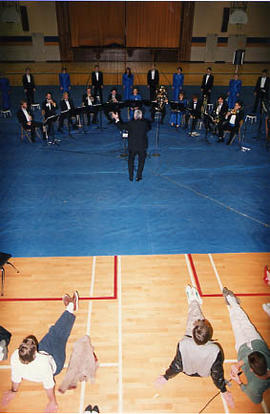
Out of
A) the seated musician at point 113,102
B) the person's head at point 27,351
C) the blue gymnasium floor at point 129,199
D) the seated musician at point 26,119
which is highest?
the seated musician at point 113,102

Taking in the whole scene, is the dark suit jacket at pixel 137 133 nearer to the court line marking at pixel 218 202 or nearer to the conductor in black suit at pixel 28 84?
the court line marking at pixel 218 202

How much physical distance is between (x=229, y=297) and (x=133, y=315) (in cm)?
141

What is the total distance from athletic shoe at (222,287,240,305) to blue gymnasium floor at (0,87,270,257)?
1.10 m

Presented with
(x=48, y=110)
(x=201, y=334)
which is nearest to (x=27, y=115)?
(x=48, y=110)

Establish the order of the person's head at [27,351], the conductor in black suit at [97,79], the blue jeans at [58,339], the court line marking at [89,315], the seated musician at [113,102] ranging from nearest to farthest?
the person's head at [27,351], the court line marking at [89,315], the blue jeans at [58,339], the seated musician at [113,102], the conductor in black suit at [97,79]

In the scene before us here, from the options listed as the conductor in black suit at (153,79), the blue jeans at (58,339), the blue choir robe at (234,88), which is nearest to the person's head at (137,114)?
the blue jeans at (58,339)

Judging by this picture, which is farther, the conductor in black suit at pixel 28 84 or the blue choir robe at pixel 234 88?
the blue choir robe at pixel 234 88

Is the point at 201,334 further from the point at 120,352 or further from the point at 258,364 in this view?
the point at 120,352

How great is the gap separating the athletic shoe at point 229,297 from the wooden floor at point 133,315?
4.6 inches

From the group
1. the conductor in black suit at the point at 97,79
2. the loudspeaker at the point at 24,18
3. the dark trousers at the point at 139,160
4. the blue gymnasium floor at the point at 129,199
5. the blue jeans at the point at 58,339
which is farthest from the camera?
the loudspeaker at the point at 24,18

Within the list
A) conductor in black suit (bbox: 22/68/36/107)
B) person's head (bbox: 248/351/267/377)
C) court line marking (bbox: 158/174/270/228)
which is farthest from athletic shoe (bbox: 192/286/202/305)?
conductor in black suit (bbox: 22/68/36/107)

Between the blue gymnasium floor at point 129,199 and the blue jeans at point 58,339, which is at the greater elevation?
the blue gymnasium floor at point 129,199

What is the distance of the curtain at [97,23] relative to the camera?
19.2 m

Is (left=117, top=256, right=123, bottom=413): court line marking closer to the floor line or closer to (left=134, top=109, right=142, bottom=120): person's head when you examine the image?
the floor line
